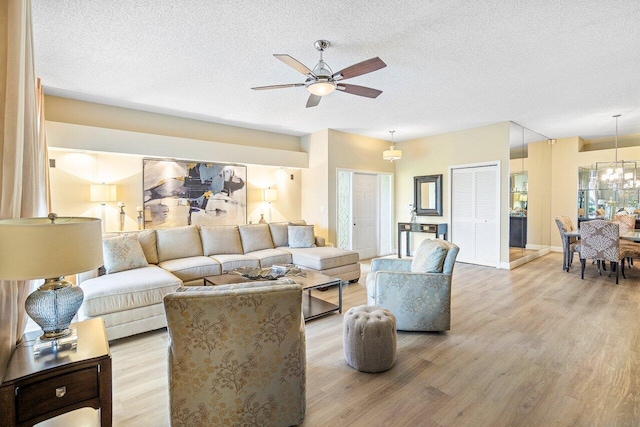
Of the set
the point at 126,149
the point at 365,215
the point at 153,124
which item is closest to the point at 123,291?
the point at 126,149

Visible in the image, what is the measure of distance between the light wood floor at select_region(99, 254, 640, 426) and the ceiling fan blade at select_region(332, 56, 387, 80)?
96.4 inches

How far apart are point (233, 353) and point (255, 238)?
11.9 ft

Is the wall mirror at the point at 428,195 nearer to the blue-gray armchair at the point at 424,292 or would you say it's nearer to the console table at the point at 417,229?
the console table at the point at 417,229

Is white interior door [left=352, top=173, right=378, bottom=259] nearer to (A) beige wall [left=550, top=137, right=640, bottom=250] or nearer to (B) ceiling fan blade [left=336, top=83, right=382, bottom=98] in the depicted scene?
(B) ceiling fan blade [left=336, top=83, right=382, bottom=98]

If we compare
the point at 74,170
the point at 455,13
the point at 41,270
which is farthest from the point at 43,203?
the point at 455,13

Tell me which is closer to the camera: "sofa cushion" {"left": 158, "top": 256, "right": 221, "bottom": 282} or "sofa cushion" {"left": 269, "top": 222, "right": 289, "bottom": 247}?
"sofa cushion" {"left": 158, "top": 256, "right": 221, "bottom": 282}

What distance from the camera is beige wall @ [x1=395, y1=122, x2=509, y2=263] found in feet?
18.8

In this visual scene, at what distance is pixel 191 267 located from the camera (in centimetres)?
398

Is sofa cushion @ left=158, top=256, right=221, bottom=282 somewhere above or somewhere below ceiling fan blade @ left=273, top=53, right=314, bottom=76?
below

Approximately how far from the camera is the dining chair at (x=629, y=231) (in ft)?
16.6

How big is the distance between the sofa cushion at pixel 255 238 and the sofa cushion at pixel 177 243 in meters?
0.72

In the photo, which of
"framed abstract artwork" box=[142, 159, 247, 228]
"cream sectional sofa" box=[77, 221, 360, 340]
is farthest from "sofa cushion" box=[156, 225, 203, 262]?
"framed abstract artwork" box=[142, 159, 247, 228]

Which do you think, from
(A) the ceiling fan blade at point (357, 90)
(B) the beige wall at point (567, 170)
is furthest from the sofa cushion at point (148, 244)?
(B) the beige wall at point (567, 170)

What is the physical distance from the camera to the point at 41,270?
140 centimetres
